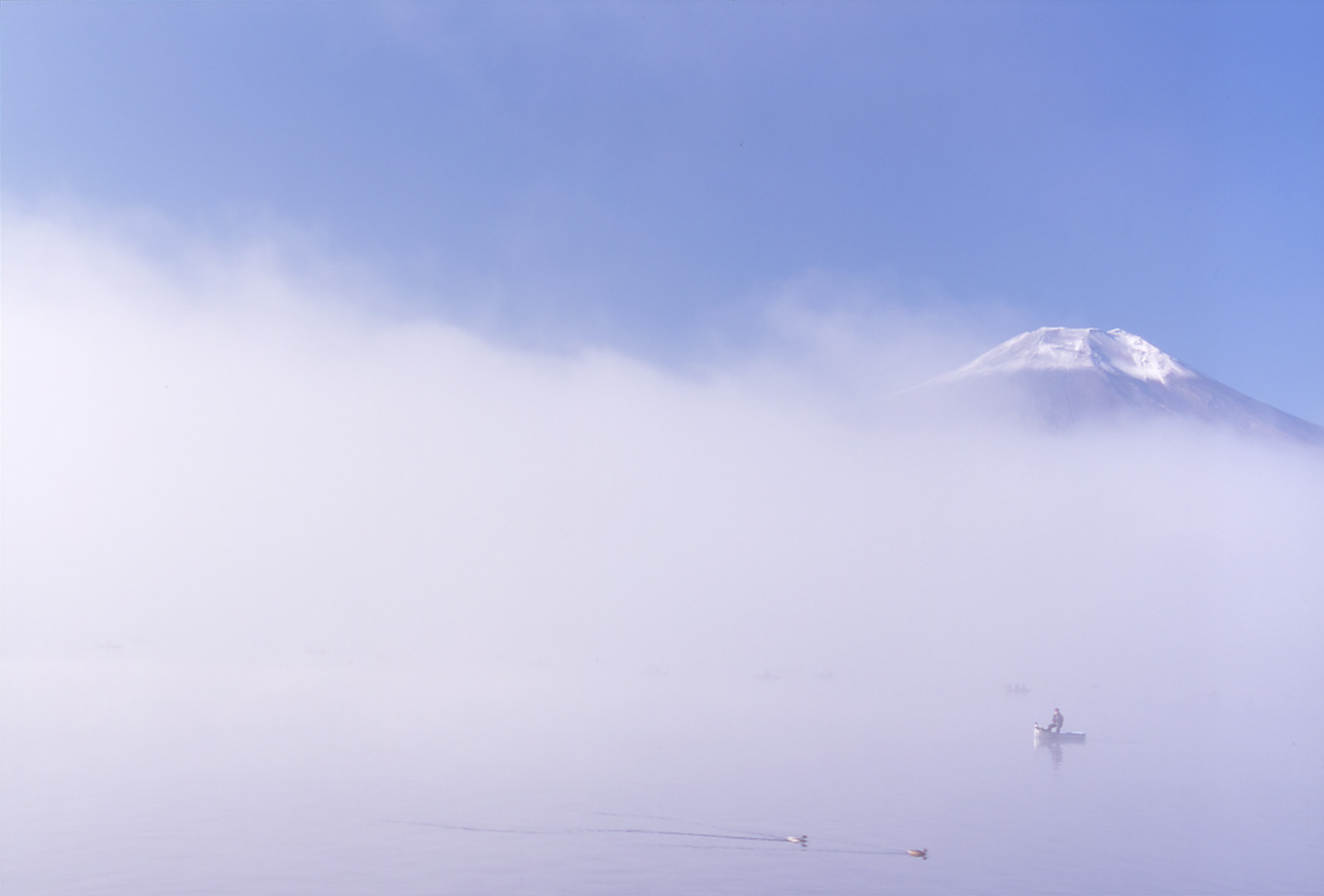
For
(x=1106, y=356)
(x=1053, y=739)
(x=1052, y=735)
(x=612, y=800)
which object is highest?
(x=1106, y=356)

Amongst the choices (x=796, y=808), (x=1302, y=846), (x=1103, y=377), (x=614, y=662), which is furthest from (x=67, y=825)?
(x=1103, y=377)

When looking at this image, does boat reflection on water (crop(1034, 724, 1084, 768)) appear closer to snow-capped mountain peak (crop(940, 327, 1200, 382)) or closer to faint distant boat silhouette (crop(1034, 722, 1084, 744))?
faint distant boat silhouette (crop(1034, 722, 1084, 744))

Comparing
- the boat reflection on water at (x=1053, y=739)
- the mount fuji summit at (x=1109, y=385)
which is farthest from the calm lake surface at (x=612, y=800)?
the mount fuji summit at (x=1109, y=385)

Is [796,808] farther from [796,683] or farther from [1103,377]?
[1103,377]

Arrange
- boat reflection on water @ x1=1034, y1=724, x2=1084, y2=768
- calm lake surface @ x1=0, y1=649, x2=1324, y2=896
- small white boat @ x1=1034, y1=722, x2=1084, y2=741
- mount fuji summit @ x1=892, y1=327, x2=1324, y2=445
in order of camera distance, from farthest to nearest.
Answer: mount fuji summit @ x1=892, y1=327, x2=1324, y2=445, small white boat @ x1=1034, y1=722, x2=1084, y2=741, boat reflection on water @ x1=1034, y1=724, x2=1084, y2=768, calm lake surface @ x1=0, y1=649, x2=1324, y2=896

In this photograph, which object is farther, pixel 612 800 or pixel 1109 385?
pixel 1109 385

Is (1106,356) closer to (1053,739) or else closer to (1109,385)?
(1109,385)

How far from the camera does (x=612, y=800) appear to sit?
21812 mm

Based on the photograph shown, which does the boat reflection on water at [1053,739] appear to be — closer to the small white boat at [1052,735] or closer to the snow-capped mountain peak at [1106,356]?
the small white boat at [1052,735]

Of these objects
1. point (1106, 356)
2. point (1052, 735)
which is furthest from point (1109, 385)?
point (1052, 735)

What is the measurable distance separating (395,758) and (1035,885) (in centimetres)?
1609

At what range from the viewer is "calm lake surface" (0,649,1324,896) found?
637 inches

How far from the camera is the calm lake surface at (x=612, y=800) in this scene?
16188mm

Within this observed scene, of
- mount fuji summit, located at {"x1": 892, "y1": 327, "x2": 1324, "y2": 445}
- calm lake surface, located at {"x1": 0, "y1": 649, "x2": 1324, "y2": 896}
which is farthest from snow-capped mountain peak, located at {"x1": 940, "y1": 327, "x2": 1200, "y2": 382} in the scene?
calm lake surface, located at {"x1": 0, "y1": 649, "x2": 1324, "y2": 896}
